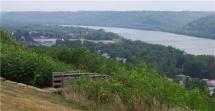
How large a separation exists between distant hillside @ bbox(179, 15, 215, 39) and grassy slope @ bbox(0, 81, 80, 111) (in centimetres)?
9419

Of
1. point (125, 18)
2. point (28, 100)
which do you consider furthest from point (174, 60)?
point (125, 18)

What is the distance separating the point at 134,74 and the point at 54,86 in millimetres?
1677

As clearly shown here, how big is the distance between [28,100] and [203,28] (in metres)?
105

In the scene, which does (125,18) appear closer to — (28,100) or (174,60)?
(174,60)

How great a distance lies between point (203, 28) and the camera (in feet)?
359

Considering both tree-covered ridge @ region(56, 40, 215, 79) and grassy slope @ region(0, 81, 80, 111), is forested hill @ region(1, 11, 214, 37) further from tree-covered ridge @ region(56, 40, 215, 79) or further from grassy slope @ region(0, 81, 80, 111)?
grassy slope @ region(0, 81, 80, 111)

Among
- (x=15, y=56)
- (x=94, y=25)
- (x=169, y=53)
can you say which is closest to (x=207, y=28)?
(x=94, y=25)

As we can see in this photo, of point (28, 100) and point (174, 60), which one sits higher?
point (28, 100)

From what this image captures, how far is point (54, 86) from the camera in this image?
9672 millimetres

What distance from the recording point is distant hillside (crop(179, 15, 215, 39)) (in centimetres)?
10375

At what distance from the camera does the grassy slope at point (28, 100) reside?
21.4 feet

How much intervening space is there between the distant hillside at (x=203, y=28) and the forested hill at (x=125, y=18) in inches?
160

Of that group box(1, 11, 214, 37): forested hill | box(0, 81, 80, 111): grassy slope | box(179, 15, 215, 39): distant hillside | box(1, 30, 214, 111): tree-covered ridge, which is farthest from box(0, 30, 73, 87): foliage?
box(1, 11, 214, 37): forested hill

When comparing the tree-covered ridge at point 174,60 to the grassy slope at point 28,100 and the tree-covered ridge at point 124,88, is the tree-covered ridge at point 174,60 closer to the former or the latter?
the tree-covered ridge at point 124,88
